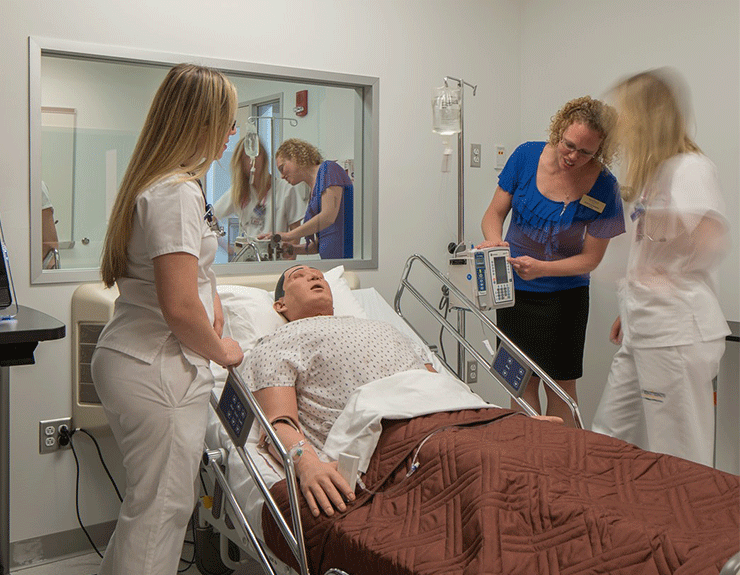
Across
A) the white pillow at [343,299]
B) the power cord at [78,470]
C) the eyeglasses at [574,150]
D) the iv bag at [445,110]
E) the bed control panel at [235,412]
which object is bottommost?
the power cord at [78,470]

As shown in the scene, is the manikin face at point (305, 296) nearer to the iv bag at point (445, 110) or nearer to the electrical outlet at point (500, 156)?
the iv bag at point (445, 110)

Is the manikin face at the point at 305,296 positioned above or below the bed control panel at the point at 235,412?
above

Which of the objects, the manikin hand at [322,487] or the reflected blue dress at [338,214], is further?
the reflected blue dress at [338,214]

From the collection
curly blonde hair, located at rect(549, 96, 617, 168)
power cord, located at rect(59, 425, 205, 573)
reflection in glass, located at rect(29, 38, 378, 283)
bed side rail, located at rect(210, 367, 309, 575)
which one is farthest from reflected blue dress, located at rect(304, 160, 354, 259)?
bed side rail, located at rect(210, 367, 309, 575)

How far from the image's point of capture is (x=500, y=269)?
9.78 feet

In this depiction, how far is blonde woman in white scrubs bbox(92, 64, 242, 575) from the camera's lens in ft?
5.99

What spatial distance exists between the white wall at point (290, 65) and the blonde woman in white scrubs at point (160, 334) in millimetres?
1079

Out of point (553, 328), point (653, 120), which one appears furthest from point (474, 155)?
point (653, 120)

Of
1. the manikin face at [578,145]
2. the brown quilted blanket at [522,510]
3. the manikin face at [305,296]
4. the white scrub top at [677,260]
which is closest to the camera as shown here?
the brown quilted blanket at [522,510]

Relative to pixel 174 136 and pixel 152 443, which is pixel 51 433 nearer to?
pixel 152 443

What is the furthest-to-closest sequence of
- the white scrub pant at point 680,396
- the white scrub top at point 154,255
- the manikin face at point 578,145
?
the manikin face at point 578,145
the white scrub pant at point 680,396
the white scrub top at point 154,255

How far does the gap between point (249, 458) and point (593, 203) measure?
188 cm

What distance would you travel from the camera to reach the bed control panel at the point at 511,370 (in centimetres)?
251

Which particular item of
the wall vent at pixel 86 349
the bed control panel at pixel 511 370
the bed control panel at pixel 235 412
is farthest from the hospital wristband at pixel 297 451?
the wall vent at pixel 86 349
